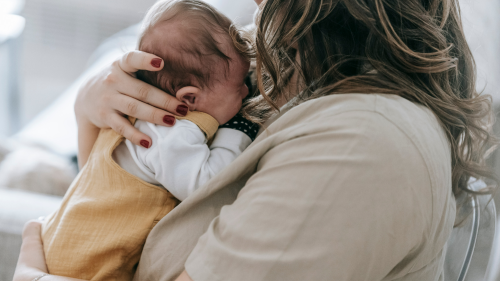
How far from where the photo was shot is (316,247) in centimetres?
46

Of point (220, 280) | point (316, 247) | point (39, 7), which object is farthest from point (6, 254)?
point (39, 7)

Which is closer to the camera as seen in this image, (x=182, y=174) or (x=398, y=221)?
(x=398, y=221)

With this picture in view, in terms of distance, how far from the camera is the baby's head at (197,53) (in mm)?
724

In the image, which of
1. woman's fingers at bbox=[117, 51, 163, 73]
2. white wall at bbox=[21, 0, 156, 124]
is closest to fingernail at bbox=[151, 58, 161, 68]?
woman's fingers at bbox=[117, 51, 163, 73]

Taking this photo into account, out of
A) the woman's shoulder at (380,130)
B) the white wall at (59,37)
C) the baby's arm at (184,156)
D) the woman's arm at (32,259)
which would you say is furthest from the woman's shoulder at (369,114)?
the white wall at (59,37)

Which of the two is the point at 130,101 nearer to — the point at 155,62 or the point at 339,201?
the point at 155,62

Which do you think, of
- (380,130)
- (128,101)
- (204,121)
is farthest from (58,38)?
(380,130)

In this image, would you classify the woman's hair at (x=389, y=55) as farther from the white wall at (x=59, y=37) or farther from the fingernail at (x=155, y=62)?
the white wall at (x=59, y=37)

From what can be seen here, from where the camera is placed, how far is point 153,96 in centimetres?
74

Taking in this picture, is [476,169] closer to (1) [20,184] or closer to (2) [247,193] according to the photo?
(2) [247,193]

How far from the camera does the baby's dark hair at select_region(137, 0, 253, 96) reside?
0.72m

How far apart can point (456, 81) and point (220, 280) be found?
496 mm

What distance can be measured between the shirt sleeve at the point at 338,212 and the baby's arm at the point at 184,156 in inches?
8.2

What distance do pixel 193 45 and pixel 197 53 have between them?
2cm
